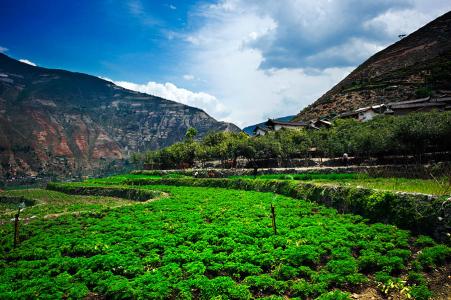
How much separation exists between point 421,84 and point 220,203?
116957 mm

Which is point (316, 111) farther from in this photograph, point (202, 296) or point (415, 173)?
point (202, 296)

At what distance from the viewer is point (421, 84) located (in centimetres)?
11938

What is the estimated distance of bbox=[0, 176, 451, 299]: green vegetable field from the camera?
13406 mm

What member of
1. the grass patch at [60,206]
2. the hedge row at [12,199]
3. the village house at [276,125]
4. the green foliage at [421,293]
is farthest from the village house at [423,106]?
the hedge row at [12,199]

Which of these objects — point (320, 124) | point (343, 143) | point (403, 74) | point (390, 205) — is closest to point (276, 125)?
point (320, 124)

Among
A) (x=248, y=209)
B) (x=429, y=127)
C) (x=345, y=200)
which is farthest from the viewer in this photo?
(x=429, y=127)

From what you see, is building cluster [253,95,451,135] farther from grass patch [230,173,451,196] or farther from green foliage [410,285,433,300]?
green foliage [410,285,433,300]

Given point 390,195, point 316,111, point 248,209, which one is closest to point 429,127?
point 390,195

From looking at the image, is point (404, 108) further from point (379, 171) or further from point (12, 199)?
point (12, 199)

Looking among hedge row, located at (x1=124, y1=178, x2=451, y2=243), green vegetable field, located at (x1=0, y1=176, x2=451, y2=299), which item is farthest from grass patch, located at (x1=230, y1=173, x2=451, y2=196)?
green vegetable field, located at (x1=0, y1=176, x2=451, y2=299)

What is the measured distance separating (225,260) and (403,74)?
152208mm

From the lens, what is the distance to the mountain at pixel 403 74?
117m

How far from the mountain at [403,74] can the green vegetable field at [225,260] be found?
10031 centimetres

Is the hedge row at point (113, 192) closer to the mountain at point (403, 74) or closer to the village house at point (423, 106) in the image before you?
the village house at point (423, 106)
